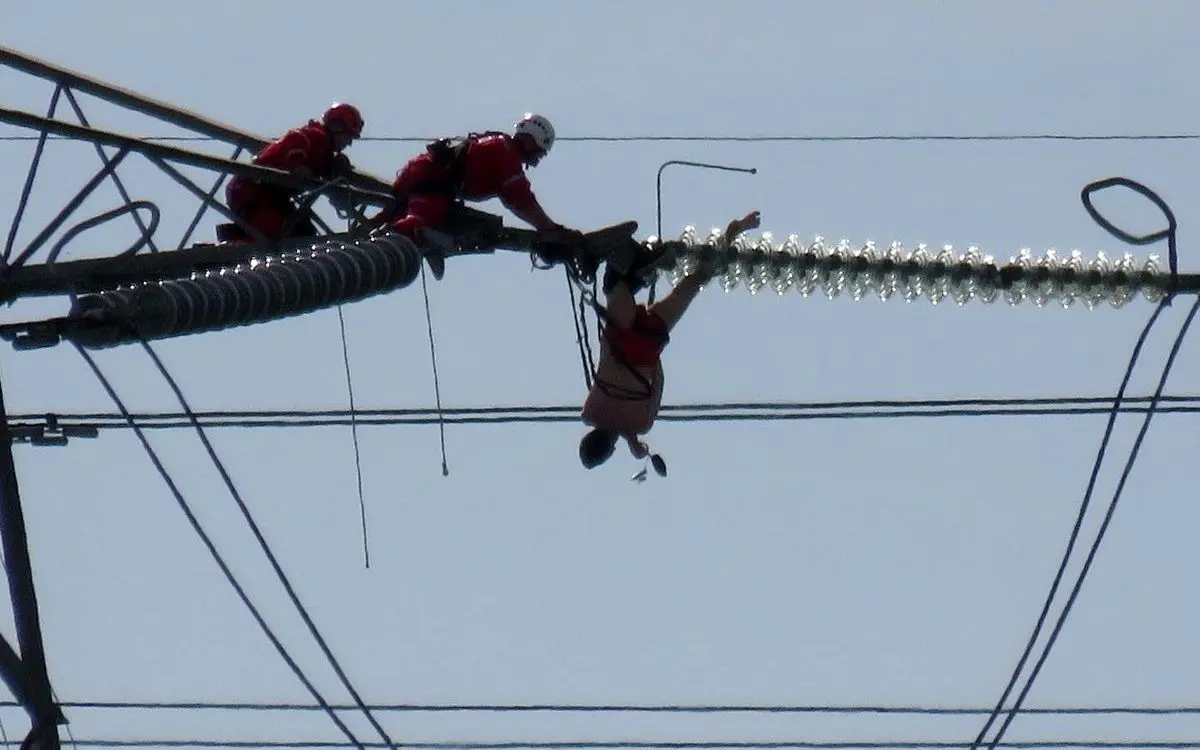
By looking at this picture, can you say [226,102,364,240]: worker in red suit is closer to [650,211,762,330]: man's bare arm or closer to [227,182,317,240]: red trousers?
[227,182,317,240]: red trousers

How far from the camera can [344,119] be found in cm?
1900

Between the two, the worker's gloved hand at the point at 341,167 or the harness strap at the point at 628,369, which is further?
the worker's gloved hand at the point at 341,167

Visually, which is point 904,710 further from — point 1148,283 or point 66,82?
point 66,82

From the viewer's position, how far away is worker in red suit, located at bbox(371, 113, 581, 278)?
57.1ft

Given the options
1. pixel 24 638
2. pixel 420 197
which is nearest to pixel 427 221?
pixel 420 197

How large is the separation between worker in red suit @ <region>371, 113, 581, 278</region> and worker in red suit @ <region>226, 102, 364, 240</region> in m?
0.53

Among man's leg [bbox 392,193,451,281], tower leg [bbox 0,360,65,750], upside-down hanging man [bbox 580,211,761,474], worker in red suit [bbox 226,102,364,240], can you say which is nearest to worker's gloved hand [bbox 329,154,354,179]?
worker in red suit [bbox 226,102,364,240]

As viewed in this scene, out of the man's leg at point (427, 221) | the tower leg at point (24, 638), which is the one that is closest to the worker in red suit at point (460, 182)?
the man's leg at point (427, 221)

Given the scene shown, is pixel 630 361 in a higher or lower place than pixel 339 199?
lower

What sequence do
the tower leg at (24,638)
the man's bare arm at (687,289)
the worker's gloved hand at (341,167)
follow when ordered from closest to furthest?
the tower leg at (24,638) → the man's bare arm at (687,289) → the worker's gloved hand at (341,167)

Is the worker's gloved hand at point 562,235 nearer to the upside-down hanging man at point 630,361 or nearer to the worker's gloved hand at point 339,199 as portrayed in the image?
the upside-down hanging man at point 630,361

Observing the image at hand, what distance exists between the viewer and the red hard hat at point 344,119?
18.9 metres

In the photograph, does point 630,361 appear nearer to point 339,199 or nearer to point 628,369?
point 628,369

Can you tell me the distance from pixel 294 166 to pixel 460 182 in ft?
4.19
